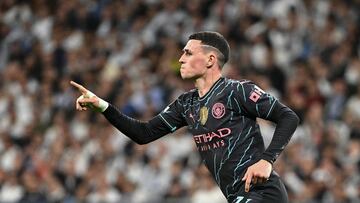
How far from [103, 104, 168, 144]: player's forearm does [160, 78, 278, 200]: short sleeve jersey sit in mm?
527

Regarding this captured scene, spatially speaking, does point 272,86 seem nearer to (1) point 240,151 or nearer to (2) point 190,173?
(2) point 190,173

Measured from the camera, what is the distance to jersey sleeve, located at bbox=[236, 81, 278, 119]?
247 inches

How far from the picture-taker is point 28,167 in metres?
14.4

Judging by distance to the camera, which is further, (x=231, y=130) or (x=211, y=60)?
(x=211, y=60)

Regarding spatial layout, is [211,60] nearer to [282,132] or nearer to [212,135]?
[212,135]

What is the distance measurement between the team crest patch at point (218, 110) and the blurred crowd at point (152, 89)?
555cm

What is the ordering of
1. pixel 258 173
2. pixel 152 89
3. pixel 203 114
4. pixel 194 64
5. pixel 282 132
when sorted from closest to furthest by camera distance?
pixel 258 173 < pixel 282 132 < pixel 203 114 < pixel 194 64 < pixel 152 89

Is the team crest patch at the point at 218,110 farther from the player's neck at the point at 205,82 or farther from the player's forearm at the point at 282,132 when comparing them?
the player's forearm at the point at 282,132

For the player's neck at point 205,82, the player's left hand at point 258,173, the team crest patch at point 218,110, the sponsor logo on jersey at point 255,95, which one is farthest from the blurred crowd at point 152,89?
the player's left hand at point 258,173

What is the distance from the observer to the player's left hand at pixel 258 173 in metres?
5.97

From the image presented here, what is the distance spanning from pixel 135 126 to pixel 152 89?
7.49 meters

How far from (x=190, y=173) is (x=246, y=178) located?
683cm

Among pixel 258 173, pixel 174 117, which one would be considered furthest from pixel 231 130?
pixel 174 117

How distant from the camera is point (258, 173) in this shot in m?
5.97
